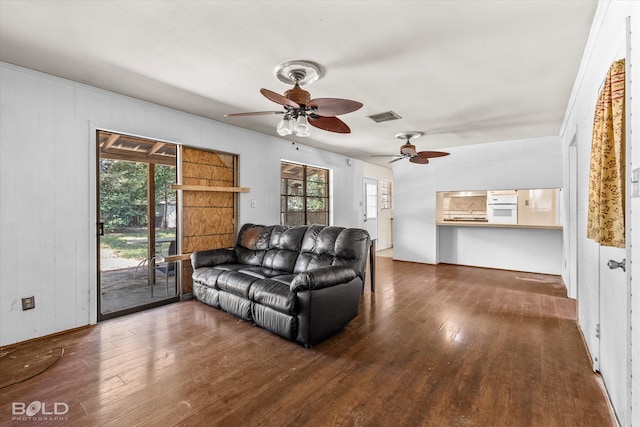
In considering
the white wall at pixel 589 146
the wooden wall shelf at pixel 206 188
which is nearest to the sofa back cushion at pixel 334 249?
the wooden wall shelf at pixel 206 188

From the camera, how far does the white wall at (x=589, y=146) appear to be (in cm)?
137

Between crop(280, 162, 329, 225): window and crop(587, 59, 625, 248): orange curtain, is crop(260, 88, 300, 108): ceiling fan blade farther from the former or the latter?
crop(280, 162, 329, 225): window

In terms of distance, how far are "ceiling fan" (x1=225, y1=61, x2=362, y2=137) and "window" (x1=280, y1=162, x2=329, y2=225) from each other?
2.73 metres

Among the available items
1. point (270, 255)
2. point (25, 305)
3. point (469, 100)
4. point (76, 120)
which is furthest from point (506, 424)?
point (76, 120)

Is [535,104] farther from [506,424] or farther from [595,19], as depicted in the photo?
[506,424]

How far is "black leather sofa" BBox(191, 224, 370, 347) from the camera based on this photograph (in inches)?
106

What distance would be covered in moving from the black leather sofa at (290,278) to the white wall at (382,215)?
15.6ft

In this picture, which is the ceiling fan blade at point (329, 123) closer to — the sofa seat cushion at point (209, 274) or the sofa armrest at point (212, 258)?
the sofa seat cushion at point (209, 274)

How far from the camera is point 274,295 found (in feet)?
9.35

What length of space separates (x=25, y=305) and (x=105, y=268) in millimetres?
773

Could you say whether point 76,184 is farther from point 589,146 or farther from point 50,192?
point 589,146

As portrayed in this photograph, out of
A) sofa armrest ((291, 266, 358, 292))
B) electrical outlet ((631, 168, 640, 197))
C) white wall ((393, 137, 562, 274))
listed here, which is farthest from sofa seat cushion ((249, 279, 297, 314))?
white wall ((393, 137, 562, 274))

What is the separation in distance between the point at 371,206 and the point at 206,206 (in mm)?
5055

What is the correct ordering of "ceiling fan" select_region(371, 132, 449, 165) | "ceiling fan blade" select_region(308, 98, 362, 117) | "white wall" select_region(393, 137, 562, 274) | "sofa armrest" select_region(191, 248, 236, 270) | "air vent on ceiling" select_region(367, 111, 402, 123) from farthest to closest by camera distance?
1. "white wall" select_region(393, 137, 562, 274)
2. "ceiling fan" select_region(371, 132, 449, 165)
3. "air vent on ceiling" select_region(367, 111, 402, 123)
4. "sofa armrest" select_region(191, 248, 236, 270)
5. "ceiling fan blade" select_region(308, 98, 362, 117)
